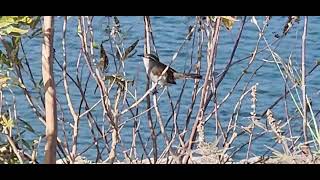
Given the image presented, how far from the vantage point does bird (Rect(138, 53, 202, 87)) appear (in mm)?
2064

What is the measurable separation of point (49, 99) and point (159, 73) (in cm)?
89

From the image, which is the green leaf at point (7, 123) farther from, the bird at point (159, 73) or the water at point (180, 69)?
the water at point (180, 69)

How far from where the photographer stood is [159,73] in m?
2.05

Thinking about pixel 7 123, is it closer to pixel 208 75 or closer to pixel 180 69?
pixel 208 75

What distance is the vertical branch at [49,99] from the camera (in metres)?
1.16

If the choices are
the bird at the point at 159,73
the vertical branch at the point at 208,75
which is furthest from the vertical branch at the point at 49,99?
the bird at the point at 159,73

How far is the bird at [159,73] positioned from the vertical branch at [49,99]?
2.56 feet

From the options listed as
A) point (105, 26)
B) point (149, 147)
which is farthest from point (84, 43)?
point (149, 147)

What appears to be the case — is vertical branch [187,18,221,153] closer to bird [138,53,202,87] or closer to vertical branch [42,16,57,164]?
bird [138,53,202,87]

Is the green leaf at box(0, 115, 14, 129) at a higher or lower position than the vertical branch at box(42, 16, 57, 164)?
lower

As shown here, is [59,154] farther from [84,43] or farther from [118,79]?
[84,43]

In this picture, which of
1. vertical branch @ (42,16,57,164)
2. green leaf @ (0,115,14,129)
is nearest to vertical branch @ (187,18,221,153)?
green leaf @ (0,115,14,129)

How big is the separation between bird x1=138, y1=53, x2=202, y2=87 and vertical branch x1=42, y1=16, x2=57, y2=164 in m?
0.78

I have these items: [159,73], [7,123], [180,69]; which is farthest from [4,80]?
[180,69]
